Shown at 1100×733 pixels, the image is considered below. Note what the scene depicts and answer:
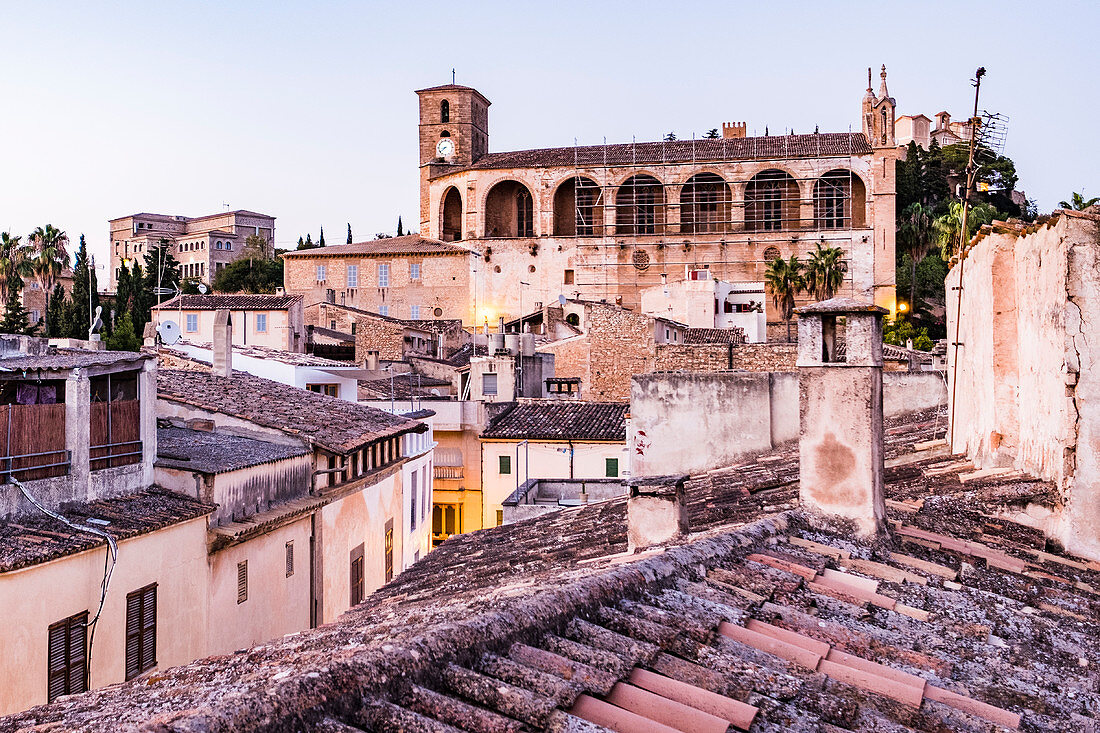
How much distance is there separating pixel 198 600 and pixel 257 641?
6.37ft

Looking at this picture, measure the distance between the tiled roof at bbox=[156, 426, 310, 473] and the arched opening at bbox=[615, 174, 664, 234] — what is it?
53.9 metres

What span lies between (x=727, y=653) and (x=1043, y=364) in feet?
15.0

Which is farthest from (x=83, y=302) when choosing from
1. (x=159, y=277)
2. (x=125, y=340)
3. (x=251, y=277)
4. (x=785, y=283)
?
(x=785, y=283)

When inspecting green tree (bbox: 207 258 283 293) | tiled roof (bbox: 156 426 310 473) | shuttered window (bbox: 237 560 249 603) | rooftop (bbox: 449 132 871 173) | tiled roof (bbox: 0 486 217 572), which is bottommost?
shuttered window (bbox: 237 560 249 603)

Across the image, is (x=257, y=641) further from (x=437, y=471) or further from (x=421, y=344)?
(x=421, y=344)

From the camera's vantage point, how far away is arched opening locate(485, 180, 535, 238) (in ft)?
234

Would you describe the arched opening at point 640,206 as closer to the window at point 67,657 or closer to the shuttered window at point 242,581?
the shuttered window at point 242,581

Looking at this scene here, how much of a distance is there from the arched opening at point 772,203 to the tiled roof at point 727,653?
6162 centimetres

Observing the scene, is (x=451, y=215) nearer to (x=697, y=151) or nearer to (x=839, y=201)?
(x=697, y=151)

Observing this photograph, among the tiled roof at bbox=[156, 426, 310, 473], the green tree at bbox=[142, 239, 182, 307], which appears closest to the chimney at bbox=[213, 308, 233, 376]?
the tiled roof at bbox=[156, 426, 310, 473]

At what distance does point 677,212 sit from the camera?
6831cm

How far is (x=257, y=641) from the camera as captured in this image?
1395 cm

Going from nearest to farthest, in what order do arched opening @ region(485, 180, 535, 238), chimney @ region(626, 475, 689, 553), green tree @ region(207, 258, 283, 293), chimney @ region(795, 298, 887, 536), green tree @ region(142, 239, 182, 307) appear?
chimney @ region(795, 298, 887, 536)
chimney @ region(626, 475, 689, 553)
green tree @ region(142, 239, 182, 307)
arched opening @ region(485, 180, 535, 238)
green tree @ region(207, 258, 283, 293)

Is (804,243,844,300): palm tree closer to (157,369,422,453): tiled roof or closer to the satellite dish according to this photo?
the satellite dish
